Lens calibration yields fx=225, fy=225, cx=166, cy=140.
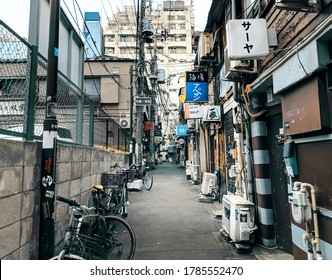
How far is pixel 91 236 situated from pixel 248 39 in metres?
4.44

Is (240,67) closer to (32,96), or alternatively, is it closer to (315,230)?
(315,230)

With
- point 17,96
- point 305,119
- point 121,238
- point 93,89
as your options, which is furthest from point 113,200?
point 93,89

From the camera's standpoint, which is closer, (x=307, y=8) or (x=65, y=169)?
(x=307, y=8)

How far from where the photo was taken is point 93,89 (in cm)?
2105

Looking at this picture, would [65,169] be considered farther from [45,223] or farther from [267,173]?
[267,173]

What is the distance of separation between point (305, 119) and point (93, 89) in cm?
2035

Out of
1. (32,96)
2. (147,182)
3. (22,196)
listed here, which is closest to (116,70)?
(147,182)

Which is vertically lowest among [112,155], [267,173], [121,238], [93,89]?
[121,238]

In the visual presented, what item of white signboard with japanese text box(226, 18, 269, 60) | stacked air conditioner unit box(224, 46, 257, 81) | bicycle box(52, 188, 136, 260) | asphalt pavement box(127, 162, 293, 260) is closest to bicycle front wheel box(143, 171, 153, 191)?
asphalt pavement box(127, 162, 293, 260)

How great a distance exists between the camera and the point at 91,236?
3.69 metres

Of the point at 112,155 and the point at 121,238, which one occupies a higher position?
the point at 112,155

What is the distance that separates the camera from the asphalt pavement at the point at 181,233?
4.45 metres

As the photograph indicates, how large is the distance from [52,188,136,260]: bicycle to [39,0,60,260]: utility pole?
0.79ft

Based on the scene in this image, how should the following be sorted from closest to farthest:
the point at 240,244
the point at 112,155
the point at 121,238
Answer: the point at 121,238
the point at 240,244
the point at 112,155
